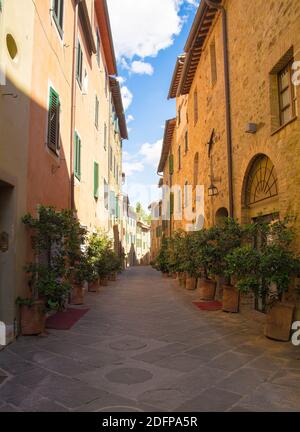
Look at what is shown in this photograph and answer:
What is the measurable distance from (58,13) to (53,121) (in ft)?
8.70

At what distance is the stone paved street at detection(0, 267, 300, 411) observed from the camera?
3.43m

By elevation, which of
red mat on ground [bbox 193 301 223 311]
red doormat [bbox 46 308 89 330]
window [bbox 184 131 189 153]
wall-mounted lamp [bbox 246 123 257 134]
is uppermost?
window [bbox 184 131 189 153]

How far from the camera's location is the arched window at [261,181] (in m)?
7.53

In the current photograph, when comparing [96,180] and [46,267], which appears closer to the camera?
[46,267]

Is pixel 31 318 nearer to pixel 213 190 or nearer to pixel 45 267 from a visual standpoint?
pixel 45 267

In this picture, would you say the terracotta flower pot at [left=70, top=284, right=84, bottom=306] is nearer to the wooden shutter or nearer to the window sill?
the wooden shutter

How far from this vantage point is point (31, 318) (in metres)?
5.96

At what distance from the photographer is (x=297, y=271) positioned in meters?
5.82

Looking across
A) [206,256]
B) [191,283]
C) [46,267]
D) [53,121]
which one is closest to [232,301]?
[206,256]

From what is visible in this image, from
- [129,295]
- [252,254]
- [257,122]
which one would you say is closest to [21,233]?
[252,254]

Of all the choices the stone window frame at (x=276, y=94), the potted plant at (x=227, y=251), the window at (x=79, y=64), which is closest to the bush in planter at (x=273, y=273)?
the potted plant at (x=227, y=251)

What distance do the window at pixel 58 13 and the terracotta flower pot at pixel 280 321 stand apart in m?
7.48

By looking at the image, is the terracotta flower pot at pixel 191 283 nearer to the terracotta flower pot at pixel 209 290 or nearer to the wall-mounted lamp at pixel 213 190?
the terracotta flower pot at pixel 209 290

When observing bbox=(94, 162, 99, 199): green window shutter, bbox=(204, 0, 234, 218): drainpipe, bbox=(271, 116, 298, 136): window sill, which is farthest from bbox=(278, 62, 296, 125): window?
bbox=(94, 162, 99, 199): green window shutter
